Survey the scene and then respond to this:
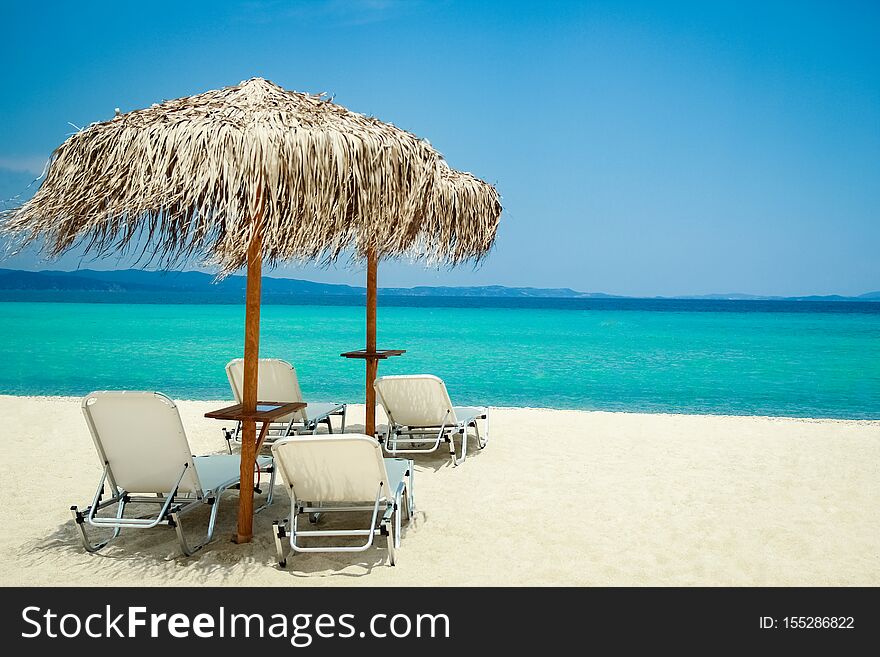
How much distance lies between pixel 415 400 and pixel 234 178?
10.4 feet

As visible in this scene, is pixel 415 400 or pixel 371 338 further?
pixel 371 338

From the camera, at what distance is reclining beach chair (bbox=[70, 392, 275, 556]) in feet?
11.6

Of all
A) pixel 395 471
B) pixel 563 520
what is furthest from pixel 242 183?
pixel 563 520

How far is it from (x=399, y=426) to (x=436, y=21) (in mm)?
33623

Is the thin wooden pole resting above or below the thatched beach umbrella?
Answer: below

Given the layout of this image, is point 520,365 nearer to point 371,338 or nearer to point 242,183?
point 371,338

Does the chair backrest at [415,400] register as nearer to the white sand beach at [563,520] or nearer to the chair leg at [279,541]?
the white sand beach at [563,520]

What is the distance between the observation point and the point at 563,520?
4426 millimetres

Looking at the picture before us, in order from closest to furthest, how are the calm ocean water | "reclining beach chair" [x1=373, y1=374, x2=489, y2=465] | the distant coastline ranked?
"reclining beach chair" [x1=373, y1=374, x2=489, y2=465] → the calm ocean water → the distant coastline

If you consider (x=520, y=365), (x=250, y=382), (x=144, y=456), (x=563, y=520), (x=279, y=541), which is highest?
(x=250, y=382)

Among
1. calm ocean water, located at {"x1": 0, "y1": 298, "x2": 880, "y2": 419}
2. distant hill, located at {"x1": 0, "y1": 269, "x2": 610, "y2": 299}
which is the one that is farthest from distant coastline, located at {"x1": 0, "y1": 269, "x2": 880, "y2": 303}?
calm ocean water, located at {"x1": 0, "y1": 298, "x2": 880, "y2": 419}

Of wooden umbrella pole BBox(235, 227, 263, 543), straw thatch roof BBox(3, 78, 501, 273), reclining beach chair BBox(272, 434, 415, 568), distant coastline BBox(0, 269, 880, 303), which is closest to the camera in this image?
straw thatch roof BBox(3, 78, 501, 273)

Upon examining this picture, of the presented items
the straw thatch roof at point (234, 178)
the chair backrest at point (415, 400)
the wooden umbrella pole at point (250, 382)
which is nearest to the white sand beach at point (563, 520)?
the wooden umbrella pole at point (250, 382)

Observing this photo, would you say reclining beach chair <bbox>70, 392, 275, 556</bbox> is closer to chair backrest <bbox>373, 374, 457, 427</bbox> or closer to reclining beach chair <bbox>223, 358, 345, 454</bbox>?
chair backrest <bbox>373, 374, 457, 427</bbox>
